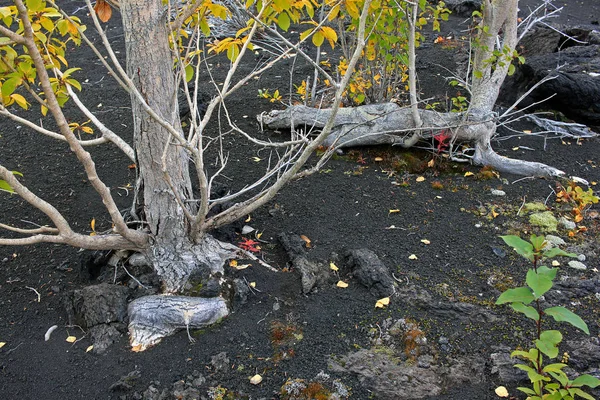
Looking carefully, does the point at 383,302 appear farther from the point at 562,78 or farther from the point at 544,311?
the point at 562,78

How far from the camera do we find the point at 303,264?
8.82 feet

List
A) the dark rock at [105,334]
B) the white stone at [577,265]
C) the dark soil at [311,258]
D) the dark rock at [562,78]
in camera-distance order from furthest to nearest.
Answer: the dark rock at [562,78]
the white stone at [577,265]
the dark rock at [105,334]
the dark soil at [311,258]

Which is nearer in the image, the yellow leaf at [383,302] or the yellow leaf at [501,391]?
the yellow leaf at [501,391]

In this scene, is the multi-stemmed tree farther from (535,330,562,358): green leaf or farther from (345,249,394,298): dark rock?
(535,330,562,358): green leaf

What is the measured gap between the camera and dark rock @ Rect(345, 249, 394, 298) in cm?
258

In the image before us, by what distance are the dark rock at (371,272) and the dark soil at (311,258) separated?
0.05 metres

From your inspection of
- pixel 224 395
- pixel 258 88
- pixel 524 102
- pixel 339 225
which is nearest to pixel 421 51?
pixel 524 102

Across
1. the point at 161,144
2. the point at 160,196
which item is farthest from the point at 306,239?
the point at 161,144

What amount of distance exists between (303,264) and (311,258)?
107mm

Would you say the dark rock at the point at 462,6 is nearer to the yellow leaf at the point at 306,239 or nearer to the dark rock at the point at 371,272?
the yellow leaf at the point at 306,239

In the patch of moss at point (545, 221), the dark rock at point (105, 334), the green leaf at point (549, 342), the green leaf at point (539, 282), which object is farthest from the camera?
the patch of moss at point (545, 221)

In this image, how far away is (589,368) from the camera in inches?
85.2

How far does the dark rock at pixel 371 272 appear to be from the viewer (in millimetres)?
2582

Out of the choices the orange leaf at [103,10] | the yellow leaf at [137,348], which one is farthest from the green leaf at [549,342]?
the orange leaf at [103,10]
